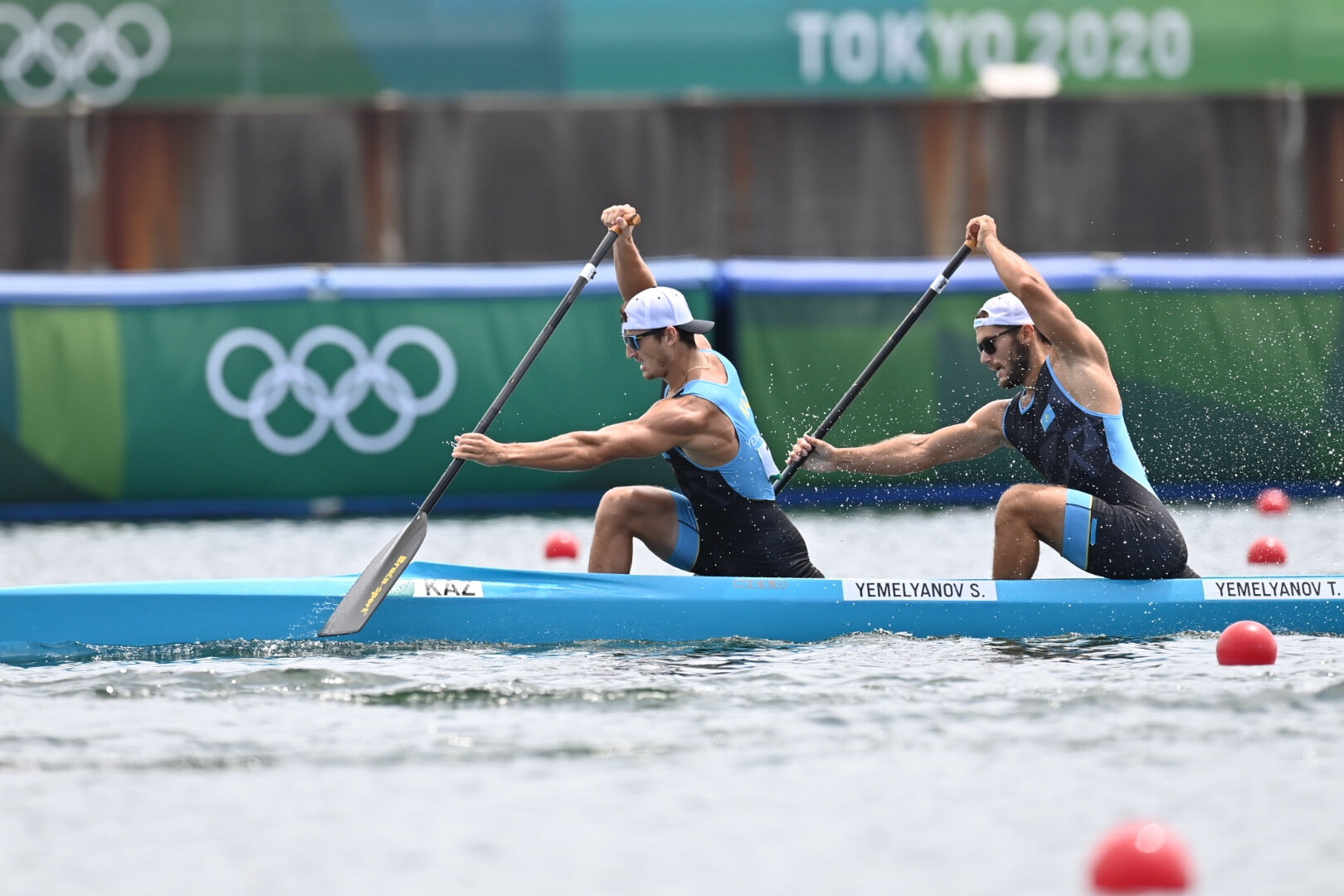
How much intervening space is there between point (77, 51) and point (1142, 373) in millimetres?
8983

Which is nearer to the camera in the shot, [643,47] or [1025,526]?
[1025,526]

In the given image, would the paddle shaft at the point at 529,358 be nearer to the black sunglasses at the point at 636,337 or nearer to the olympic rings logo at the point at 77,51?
the black sunglasses at the point at 636,337

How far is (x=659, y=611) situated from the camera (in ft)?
25.6

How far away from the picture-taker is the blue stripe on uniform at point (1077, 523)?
304 inches

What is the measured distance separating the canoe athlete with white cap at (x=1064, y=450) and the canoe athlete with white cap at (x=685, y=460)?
3.05ft

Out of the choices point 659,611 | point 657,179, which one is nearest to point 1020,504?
point 659,611

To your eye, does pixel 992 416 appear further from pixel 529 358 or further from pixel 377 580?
pixel 377 580

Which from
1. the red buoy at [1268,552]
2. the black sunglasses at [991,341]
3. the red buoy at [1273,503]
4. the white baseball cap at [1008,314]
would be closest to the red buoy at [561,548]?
the red buoy at [1268,552]

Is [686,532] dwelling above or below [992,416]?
below

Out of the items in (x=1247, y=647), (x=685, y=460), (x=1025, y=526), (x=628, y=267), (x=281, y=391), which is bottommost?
(x=1247, y=647)

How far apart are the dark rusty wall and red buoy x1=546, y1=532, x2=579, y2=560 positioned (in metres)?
5.02

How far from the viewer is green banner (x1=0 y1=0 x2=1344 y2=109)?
1652cm

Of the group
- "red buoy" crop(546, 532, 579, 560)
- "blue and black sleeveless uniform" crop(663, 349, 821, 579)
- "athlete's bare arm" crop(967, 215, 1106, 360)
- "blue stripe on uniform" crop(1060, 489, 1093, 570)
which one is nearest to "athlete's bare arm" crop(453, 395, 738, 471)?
"blue and black sleeveless uniform" crop(663, 349, 821, 579)

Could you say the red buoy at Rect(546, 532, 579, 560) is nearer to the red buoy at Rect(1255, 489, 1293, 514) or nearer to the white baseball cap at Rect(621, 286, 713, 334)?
the white baseball cap at Rect(621, 286, 713, 334)
